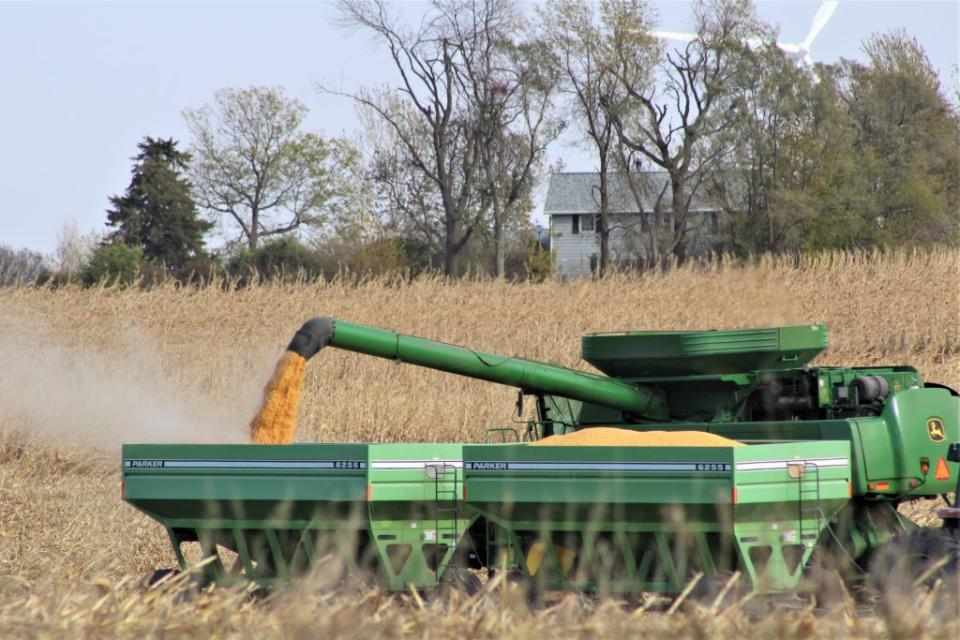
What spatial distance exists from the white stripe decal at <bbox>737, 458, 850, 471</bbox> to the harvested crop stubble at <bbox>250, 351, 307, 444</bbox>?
12.7 ft

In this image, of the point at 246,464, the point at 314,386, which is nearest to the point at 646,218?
the point at 314,386

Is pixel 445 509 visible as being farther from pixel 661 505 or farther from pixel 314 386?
pixel 314 386

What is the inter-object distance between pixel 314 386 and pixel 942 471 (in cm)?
1295

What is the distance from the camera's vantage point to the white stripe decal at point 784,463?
7.91m

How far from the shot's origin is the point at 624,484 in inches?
323

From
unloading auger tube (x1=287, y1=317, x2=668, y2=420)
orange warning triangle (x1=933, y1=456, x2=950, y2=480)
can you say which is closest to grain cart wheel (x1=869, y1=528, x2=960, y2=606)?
orange warning triangle (x1=933, y1=456, x2=950, y2=480)

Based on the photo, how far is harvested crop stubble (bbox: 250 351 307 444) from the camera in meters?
10.4

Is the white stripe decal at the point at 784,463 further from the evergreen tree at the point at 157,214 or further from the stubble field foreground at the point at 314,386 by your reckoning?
the evergreen tree at the point at 157,214

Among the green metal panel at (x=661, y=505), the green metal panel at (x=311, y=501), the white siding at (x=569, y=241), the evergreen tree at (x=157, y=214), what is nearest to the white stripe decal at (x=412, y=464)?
the green metal panel at (x=311, y=501)

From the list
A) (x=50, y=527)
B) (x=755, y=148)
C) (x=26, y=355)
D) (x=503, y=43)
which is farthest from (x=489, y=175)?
(x=50, y=527)

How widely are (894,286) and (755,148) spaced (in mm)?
16015

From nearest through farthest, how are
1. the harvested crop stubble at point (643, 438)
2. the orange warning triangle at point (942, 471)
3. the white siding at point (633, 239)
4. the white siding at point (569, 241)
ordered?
the harvested crop stubble at point (643, 438), the orange warning triangle at point (942, 471), the white siding at point (633, 239), the white siding at point (569, 241)

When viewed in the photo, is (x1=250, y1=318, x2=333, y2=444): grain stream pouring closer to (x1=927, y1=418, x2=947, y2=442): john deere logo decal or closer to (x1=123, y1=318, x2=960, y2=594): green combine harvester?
(x1=123, y1=318, x2=960, y2=594): green combine harvester

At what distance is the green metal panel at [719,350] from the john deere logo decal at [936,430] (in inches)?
50.4
